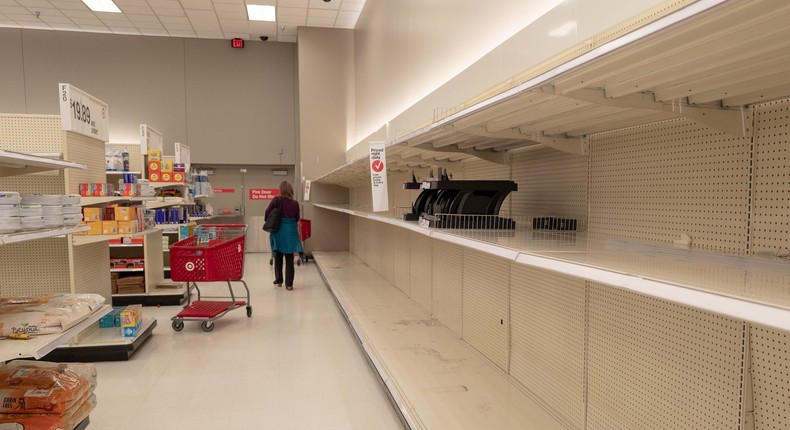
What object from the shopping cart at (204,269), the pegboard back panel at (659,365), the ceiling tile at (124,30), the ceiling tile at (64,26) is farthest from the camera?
the ceiling tile at (124,30)

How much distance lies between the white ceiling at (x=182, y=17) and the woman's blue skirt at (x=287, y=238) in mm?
4678

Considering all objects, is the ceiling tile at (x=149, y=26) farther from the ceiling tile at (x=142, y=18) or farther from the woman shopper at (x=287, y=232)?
the woman shopper at (x=287, y=232)

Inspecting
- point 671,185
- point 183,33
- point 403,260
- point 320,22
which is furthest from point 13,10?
point 671,185

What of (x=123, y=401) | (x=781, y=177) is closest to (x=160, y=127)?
(x=123, y=401)

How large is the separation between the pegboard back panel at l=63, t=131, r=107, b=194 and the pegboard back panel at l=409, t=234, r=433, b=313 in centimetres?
308

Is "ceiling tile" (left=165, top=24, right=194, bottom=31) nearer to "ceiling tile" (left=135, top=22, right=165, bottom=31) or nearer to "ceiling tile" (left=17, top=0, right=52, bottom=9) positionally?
"ceiling tile" (left=135, top=22, right=165, bottom=31)

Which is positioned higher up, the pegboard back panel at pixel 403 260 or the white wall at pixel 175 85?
the white wall at pixel 175 85

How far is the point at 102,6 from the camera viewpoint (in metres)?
8.98

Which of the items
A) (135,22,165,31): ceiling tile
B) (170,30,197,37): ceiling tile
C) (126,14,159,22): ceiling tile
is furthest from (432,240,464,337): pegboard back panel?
(170,30,197,37): ceiling tile

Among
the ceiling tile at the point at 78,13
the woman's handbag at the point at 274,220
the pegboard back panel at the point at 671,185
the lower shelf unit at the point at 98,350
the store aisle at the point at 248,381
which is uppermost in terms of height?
the ceiling tile at the point at 78,13

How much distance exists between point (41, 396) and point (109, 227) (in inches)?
87.8

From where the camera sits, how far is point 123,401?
3.12 metres

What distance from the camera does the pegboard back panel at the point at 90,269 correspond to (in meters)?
3.88

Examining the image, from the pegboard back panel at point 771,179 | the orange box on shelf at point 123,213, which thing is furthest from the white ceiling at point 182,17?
the pegboard back panel at point 771,179
